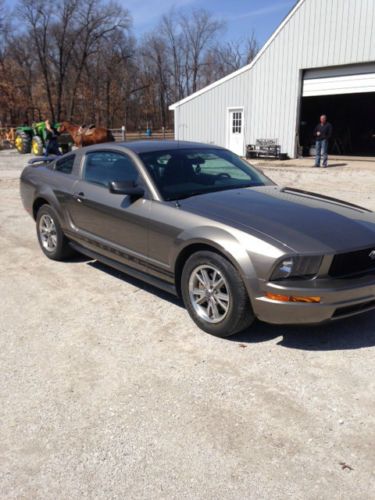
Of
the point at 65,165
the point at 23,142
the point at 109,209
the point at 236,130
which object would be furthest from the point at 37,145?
the point at 109,209

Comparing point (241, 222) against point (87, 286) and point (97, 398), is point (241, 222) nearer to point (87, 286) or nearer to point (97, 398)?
point (97, 398)

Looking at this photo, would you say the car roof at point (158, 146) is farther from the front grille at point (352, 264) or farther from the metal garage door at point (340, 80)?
the metal garage door at point (340, 80)

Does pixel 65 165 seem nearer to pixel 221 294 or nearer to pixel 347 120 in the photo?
pixel 221 294

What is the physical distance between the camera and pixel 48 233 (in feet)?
19.4

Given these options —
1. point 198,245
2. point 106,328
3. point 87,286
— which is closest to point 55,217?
point 87,286

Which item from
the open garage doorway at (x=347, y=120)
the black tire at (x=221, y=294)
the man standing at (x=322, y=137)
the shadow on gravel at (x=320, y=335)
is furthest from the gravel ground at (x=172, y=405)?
the open garage doorway at (x=347, y=120)

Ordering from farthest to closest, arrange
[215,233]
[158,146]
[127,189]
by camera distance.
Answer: [158,146]
[127,189]
[215,233]

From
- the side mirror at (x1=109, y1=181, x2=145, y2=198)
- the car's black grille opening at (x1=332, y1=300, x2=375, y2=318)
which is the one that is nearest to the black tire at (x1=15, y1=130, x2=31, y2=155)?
the side mirror at (x1=109, y1=181, x2=145, y2=198)

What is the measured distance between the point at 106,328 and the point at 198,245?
1081 millimetres

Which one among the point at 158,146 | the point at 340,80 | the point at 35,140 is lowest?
the point at 35,140

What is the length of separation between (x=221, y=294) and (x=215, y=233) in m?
0.48

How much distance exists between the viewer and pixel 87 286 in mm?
4969

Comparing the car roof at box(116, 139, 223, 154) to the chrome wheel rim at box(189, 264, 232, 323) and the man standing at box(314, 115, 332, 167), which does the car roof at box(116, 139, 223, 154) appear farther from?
the man standing at box(314, 115, 332, 167)

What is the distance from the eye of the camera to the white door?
69.4ft
